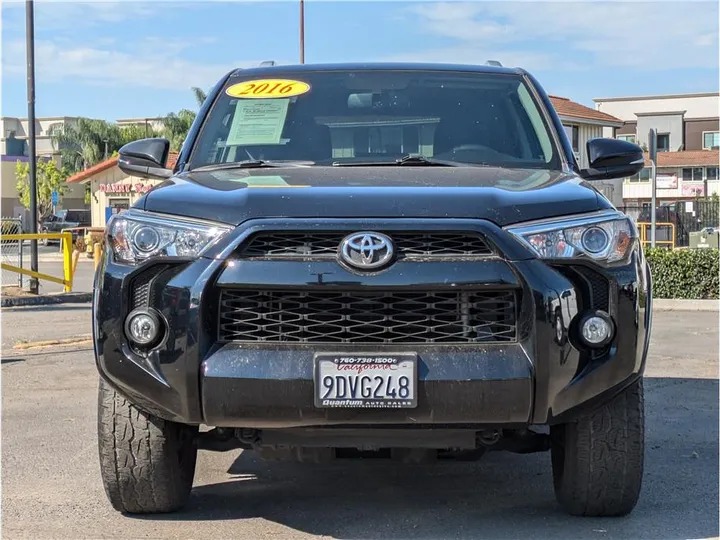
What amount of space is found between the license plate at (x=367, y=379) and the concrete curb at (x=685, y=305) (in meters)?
12.1

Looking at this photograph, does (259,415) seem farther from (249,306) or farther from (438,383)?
(438,383)

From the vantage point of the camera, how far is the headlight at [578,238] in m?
3.48

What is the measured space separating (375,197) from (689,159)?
63313 millimetres

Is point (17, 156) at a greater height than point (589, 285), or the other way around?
point (17, 156)

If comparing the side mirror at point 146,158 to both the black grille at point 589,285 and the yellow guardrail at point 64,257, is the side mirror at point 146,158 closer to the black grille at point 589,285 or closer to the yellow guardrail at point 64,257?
the black grille at point 589,285

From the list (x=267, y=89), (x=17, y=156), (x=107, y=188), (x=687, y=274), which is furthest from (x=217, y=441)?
(x=17, y=156)

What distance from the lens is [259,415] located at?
3441 millimetres

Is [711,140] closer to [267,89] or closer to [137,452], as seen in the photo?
[267,89]

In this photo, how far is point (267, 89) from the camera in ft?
16.6

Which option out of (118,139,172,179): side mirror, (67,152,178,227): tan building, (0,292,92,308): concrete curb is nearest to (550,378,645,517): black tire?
(118,139,172,179): side mirror

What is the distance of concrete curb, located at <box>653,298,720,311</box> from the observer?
48.7 feet

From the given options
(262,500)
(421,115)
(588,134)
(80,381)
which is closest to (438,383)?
(262,500)

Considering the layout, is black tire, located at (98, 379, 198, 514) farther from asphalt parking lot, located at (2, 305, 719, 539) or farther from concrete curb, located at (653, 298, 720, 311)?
concrete curb, located at (653, 298, 720, 311)

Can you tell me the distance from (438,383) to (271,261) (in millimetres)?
696
